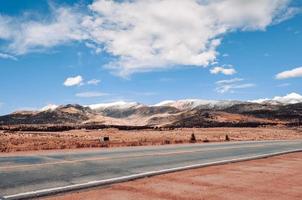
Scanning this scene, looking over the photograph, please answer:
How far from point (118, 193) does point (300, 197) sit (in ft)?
14.5

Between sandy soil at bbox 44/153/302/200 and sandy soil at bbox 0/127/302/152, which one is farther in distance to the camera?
sandy soil at bbox 0/127/302/152

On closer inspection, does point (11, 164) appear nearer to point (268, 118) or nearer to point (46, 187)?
point (46, 187)

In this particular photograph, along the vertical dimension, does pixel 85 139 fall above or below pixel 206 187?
above

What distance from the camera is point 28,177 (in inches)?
468

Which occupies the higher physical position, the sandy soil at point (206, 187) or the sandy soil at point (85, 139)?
the sandy soil at point (85, 139)

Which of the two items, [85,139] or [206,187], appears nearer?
[206,187]

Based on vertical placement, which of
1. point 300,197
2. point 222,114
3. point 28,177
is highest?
point 222,114

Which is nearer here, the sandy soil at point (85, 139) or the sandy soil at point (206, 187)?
the sandy soil at point (206, 187)

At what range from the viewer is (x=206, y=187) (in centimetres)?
1137

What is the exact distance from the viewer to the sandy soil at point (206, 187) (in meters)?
9.93

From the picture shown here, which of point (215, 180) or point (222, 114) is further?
point (222, 114)

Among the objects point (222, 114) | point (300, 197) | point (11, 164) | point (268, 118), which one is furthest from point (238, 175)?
point (268, 118)

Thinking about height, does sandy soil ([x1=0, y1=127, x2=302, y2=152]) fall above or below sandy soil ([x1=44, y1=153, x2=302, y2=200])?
above

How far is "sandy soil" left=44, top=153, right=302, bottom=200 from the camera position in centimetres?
993
